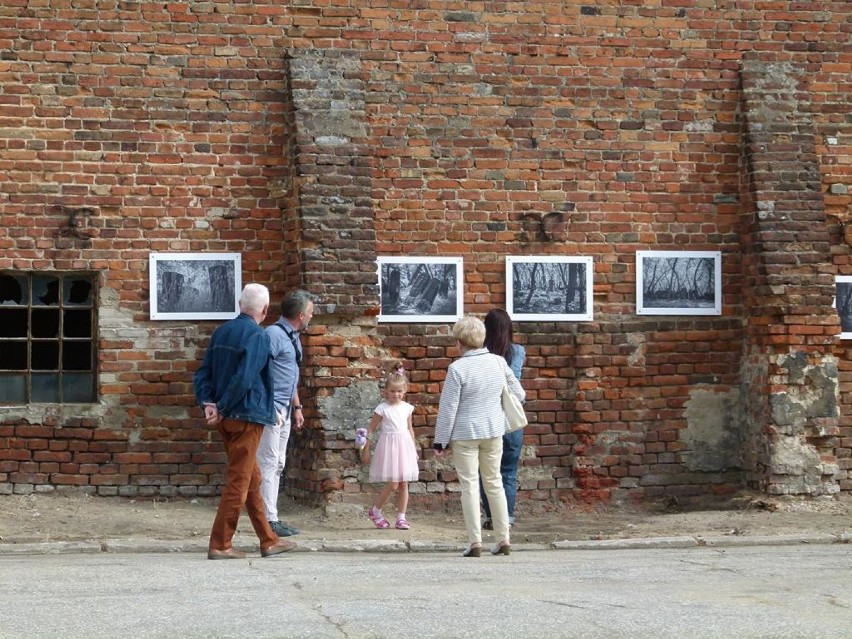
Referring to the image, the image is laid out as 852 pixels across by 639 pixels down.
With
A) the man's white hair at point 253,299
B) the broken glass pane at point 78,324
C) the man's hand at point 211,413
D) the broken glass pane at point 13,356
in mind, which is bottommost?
the man's hand at point 211,413

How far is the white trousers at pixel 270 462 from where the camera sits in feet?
35.1

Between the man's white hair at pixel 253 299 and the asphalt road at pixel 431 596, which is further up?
the man's white hair at pixel 253 299

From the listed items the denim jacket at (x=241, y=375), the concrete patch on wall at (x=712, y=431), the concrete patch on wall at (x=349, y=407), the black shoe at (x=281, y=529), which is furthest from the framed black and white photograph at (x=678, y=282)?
the denim jacket at (x=241, y=375)

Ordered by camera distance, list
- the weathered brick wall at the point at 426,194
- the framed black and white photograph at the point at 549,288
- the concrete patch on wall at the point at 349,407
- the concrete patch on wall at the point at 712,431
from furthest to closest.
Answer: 1. the concrete patch on wall at the point at 712,431
2. the framed black and white photograph at the point at 549,288
3. the weathered brick wall at the point at 426,194
4. the concrete patch on wall at the point at 349,407

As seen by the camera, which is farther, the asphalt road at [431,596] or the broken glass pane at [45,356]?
the broken glass pane at [45,356]

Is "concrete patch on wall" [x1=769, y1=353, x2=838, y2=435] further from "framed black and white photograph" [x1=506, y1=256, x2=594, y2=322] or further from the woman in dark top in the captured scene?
the woman in dark top

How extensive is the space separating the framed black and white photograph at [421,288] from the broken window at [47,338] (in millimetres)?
2463

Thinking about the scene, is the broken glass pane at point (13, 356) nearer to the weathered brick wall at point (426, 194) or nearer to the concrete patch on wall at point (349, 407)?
the weathered brick wall at point (426, 194)

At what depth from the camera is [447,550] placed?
10438mm

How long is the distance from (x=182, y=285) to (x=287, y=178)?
1.26 m

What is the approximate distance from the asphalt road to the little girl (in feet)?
4.38

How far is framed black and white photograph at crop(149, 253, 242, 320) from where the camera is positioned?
12.3 meters

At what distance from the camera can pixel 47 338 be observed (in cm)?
1231

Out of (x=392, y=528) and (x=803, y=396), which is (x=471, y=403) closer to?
(x=392, y=528)
